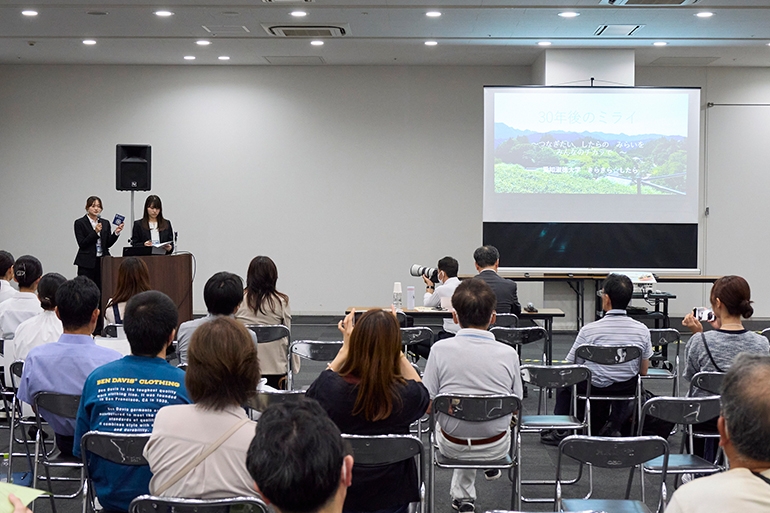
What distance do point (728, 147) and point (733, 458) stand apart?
10343mm

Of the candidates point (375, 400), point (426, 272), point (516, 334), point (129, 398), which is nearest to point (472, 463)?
point (375, 400)

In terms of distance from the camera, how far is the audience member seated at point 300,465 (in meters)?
1.48

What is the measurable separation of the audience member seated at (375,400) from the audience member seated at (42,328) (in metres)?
2.05

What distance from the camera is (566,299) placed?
1031 centimetres

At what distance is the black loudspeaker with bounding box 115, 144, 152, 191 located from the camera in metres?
9.06

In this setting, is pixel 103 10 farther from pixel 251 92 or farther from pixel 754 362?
pixel 754 362

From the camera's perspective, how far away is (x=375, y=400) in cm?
295

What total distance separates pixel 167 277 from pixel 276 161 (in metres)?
3.50

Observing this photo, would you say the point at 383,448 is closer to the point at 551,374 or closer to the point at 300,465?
the point at 300,465

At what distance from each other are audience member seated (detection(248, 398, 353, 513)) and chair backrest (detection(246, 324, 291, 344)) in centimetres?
350

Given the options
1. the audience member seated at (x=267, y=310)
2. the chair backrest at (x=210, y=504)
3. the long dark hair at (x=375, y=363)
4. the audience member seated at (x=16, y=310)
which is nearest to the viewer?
the chair backrest at (x=210, y=504)

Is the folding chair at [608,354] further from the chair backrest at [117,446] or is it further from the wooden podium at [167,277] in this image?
the wooden podium at [167,277]

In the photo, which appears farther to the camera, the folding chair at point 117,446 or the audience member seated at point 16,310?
the audience member seated at point 16,310

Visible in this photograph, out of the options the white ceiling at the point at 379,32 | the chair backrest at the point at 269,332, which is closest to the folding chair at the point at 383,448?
the chair backrest at the point at 269,332
